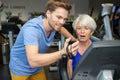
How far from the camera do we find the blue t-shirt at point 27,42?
1.62m

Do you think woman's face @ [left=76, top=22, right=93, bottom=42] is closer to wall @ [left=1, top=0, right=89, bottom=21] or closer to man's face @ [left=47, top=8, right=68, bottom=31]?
man's face @ [left=47, top=8, right=68, bottom=31]

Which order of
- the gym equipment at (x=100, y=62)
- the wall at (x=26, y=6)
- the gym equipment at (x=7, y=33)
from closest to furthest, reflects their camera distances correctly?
1. the gym equipment at (x=100, y=62)
2. the gym equipment at (x=7, y=33)
3. the wall at (x=26, y=6)

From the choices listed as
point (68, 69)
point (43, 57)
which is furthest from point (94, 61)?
point (68, 69)

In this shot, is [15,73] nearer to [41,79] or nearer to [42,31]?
[41,79]

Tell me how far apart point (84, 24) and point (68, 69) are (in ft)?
1.45

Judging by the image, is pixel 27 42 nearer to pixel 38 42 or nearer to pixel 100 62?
pixel 38 42

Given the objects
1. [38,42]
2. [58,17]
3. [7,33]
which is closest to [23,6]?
[7,33]

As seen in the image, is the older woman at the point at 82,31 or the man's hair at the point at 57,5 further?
the older woman at the point at 82,31

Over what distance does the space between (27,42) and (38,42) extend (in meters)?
0.20

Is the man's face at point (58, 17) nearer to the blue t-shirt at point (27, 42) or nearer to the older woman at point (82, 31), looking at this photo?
the blue t-shirt at point (27, 42)


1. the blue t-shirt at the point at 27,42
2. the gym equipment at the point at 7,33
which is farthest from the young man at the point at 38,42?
the gym equipment at the point at 7,33

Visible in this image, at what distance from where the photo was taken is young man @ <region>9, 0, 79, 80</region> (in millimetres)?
1497

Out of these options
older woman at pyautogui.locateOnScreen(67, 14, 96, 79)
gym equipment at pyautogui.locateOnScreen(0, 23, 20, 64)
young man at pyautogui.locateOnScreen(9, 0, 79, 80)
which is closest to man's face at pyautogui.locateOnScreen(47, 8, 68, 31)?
young man at pyautogui.locateOnScreen(9, 0, 79, 80)

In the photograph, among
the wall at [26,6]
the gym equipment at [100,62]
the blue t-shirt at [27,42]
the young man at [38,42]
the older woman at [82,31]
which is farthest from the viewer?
the wall at [26,6]
